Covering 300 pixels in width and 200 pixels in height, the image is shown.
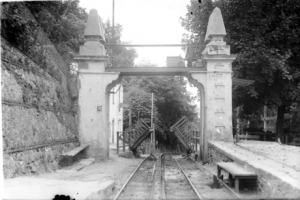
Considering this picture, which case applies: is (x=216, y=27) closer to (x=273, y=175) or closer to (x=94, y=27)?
(x=94, y=27)

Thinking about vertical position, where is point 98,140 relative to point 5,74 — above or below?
below

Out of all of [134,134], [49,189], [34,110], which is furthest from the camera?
[134,134]

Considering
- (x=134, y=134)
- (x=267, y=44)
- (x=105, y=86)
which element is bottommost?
(x=134, y=134)

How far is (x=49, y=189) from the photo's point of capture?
274 inches

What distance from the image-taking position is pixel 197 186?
10.2 meters

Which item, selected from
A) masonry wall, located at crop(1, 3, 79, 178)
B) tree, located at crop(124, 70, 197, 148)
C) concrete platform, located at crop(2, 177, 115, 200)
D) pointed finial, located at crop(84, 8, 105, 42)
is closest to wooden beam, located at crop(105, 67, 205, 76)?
pointed finial, located at crop(84, 8, 105, 42)

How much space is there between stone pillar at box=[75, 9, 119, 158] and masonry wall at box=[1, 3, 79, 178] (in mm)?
796

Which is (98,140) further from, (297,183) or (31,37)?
(297,183)

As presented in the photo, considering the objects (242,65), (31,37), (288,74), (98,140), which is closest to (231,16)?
(242,65)

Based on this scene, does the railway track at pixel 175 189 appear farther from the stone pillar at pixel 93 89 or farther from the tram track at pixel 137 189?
the stone pillar at pixel 93 89

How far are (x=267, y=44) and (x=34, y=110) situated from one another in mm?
13470

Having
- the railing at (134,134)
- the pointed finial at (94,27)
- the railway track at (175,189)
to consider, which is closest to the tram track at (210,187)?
the railway track at (175,189)

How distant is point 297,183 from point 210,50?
31.4 ft

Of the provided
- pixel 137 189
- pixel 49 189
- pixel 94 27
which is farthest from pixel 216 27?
pixel 49 189
